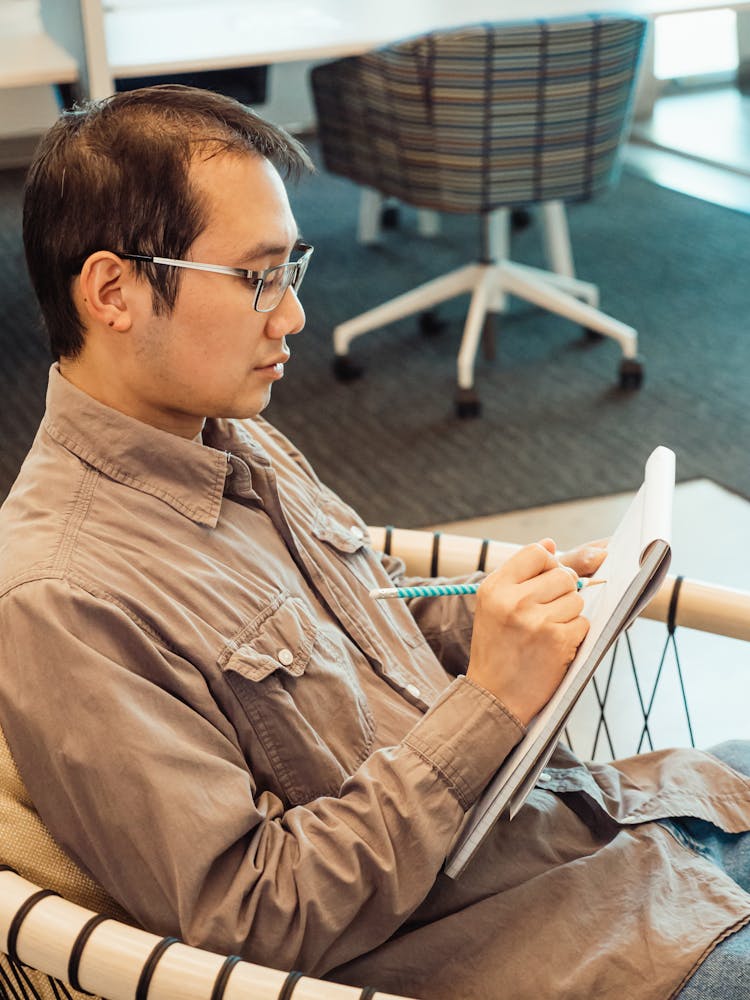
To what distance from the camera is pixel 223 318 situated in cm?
106

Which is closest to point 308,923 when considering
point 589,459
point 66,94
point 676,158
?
point 589,459

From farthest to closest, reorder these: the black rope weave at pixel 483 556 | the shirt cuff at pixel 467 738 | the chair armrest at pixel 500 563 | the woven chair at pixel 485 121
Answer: the woven chair at pixel 485 121
the black rope weave at pixel 483 556
the chair armrest at pixel 500 563
the shirt cuff at pixel 467 738

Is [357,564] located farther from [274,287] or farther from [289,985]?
[289,985]

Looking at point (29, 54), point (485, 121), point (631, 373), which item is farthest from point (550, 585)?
point (29, 54)

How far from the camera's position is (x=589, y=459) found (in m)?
2.89

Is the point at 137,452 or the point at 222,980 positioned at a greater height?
the point at 137,452

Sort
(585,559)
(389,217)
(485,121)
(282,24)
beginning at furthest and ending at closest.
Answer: (389,217) → (282,24) → (485,121) → (585,559)

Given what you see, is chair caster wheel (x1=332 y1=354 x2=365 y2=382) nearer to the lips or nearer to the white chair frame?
the white chair frame

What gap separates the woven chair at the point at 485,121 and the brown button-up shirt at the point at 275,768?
6.27 ft

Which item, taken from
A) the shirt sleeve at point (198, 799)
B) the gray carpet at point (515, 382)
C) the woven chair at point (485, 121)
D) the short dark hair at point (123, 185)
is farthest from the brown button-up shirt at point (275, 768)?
the woven chair at point (485, 121)

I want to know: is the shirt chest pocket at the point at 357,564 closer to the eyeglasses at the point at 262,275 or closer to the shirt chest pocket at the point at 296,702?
the shirt chest pocket at the point at 296,702

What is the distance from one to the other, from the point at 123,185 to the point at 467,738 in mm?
521

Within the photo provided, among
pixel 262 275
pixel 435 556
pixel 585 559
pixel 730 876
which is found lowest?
pixel 730 876

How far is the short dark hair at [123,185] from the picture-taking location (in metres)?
1.02
